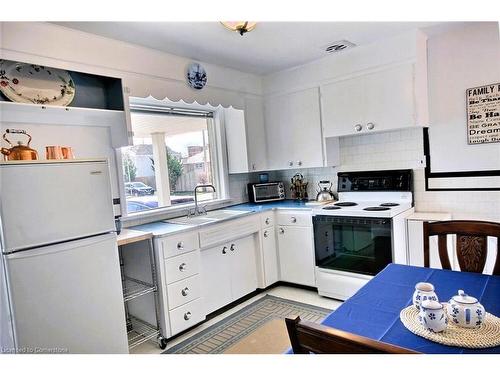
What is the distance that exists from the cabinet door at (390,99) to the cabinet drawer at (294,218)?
1.00m

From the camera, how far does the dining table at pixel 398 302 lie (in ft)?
3.56

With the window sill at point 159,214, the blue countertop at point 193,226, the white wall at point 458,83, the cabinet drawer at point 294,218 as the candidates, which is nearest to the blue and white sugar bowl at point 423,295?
the blue countertop at point 193,226

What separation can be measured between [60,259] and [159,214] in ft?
4.29

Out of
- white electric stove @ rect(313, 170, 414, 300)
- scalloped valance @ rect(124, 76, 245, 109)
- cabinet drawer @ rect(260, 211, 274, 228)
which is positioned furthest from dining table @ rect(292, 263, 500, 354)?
scalloped valance @ rect(124, 76, 245, 109)

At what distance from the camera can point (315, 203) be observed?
3.49 meters

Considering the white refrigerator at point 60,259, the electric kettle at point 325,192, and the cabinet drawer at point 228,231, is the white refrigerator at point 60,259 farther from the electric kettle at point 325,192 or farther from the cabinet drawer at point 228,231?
the electric kettle at point 325,192

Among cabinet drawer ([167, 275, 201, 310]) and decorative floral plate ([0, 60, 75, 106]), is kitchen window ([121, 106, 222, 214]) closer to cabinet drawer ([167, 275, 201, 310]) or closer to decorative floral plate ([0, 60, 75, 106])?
decorative floral plate ([0, 60, 75, 106])

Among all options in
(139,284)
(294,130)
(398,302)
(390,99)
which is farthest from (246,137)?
Answer: (398,302)

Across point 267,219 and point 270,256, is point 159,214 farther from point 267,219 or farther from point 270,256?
point 270,256

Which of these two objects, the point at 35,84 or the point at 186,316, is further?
the point at 186,316

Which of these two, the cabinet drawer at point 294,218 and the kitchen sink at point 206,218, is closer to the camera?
the kitchen sink at point 206,218

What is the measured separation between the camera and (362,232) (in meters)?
2.97

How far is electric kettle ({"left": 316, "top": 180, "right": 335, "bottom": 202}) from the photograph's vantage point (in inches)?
143

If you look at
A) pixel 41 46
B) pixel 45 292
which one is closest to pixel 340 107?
pixel 41 46
